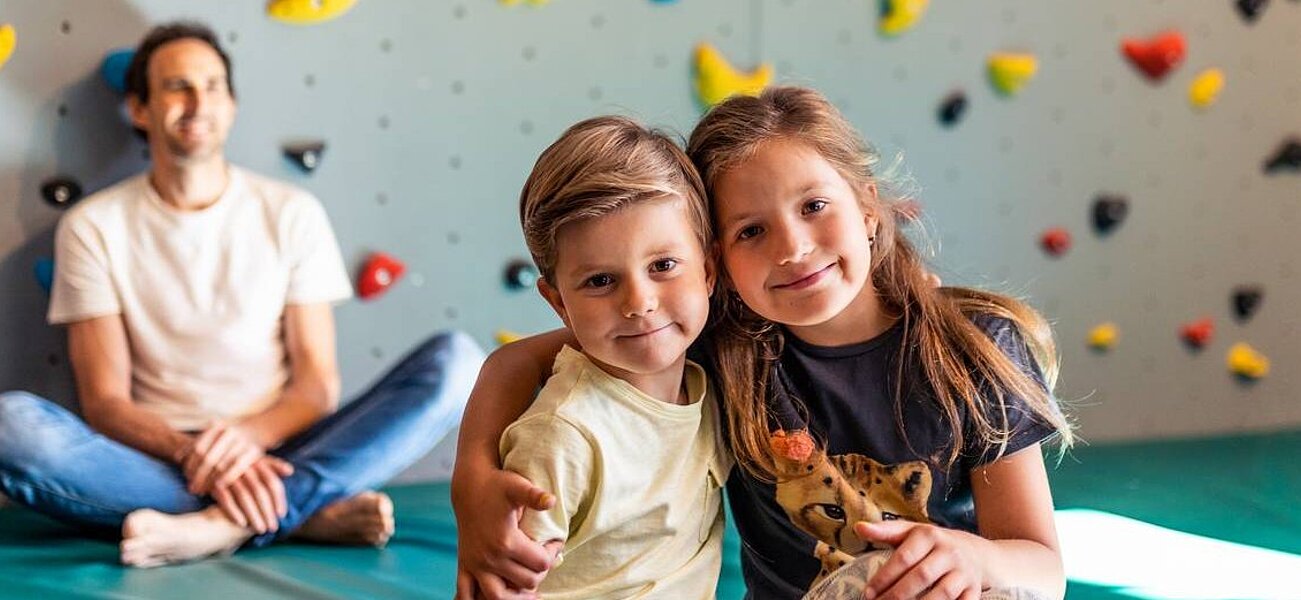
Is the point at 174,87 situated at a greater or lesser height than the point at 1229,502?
greater

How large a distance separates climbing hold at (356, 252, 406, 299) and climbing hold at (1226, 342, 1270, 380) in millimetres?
1700

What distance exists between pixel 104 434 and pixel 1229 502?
5.70 ft

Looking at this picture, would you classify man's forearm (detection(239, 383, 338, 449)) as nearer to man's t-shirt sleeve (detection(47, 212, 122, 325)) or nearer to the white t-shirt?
the white t-shirt

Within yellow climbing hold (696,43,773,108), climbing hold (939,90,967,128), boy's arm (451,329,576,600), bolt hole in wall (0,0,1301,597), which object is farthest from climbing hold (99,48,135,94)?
climbing hold (939,90,967,128)

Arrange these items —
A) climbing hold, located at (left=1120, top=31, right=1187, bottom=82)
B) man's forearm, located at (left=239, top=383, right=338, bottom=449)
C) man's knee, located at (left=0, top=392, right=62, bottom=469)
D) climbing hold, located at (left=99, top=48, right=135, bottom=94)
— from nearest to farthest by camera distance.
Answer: man's knee, located at (left=0, top=392, right=62, bottom=469) < man's forearm, located at (left=239, top=383, right=338, bottom=449) < climbing hold, located at (left=99, top=48, right=135, bottom=94) < climbing hold, located at (left=1120, top=31, right=1187, bottom=82)

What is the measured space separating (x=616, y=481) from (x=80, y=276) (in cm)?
126

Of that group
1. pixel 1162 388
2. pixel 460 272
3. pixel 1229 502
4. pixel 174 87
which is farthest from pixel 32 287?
pixel 1162 388

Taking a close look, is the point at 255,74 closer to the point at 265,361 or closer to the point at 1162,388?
the point at 265,361

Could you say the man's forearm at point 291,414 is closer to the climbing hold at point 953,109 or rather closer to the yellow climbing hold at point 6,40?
the yellow climbing hold at point 6,40

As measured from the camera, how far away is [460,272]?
2359mm

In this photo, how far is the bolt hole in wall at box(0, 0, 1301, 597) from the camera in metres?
2.12

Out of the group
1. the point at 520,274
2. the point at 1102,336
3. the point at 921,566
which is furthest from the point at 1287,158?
the point at 921,566

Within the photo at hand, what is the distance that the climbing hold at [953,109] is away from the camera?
2.56 m

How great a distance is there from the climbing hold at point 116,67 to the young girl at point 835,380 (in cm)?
116
